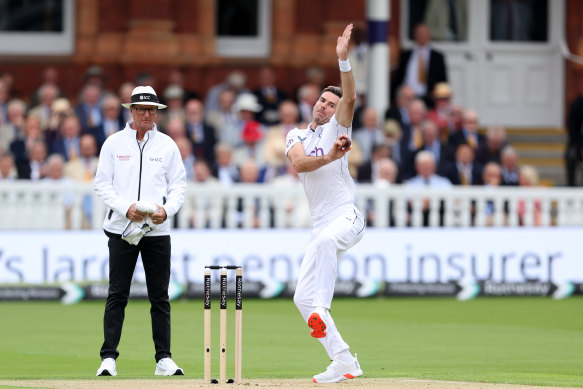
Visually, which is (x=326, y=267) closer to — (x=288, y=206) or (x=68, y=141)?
(x=288, y=206)

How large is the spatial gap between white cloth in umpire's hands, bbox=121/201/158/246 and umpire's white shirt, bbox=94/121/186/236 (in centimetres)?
9

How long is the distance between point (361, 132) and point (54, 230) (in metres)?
4.93

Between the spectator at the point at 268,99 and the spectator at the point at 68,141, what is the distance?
10.5 feet

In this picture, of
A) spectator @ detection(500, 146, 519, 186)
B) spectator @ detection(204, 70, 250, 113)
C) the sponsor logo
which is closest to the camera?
the sponsor logo

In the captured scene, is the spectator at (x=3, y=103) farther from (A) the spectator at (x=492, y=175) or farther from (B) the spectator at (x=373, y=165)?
(A) the spectator at (x=492, y=175)

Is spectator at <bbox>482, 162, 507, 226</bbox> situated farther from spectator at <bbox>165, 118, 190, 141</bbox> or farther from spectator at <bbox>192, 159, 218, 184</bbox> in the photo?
spectator at <bbox>165, 118, 190, 141</bbox>

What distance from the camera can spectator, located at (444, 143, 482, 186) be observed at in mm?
21016

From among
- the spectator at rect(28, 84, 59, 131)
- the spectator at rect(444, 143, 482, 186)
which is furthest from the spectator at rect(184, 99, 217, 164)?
the spectator at rect(444, 143, 482, 186)

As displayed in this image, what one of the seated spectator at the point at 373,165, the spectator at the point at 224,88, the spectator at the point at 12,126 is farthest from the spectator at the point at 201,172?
the spectator at the point at 224,88

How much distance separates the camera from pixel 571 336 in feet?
50.4

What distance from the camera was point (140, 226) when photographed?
38.8ft

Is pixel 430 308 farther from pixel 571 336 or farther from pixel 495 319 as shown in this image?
pixel 571 336

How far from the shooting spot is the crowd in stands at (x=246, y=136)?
2031 centimetres

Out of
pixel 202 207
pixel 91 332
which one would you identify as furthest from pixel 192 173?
pixel 91 332
